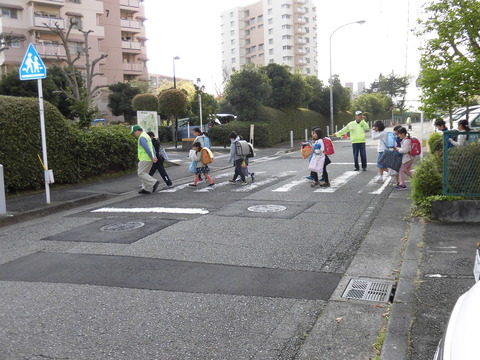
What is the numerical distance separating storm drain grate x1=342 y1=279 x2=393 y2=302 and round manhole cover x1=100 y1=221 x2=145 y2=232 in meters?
4.22

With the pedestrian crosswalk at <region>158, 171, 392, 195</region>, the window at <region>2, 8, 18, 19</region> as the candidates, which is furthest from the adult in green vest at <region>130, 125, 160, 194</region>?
the window at <region>2, 8, 18, 19</region>

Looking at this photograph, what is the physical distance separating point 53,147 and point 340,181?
804 centimetres

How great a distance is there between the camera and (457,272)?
16.6ft

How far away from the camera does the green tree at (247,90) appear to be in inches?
1211

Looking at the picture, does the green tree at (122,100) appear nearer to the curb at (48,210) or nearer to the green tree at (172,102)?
the green tree at (172,102)

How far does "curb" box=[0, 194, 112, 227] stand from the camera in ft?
30.4

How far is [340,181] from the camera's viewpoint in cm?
1323

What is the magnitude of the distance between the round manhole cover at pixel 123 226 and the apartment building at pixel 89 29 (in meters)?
32.2

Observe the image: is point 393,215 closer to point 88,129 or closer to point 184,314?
point 184,314

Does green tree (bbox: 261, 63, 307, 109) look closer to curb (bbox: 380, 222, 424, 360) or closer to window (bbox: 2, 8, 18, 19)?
window (bbox: 2, 8, 18, 19)

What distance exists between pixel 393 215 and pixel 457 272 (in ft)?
11.5

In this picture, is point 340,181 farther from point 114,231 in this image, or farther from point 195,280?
point 195,280

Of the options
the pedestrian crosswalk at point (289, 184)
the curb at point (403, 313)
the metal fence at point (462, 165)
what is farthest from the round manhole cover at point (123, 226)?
the metal fence at point (462, 165)

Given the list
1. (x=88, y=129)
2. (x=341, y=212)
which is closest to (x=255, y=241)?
(x=341, y=212)
